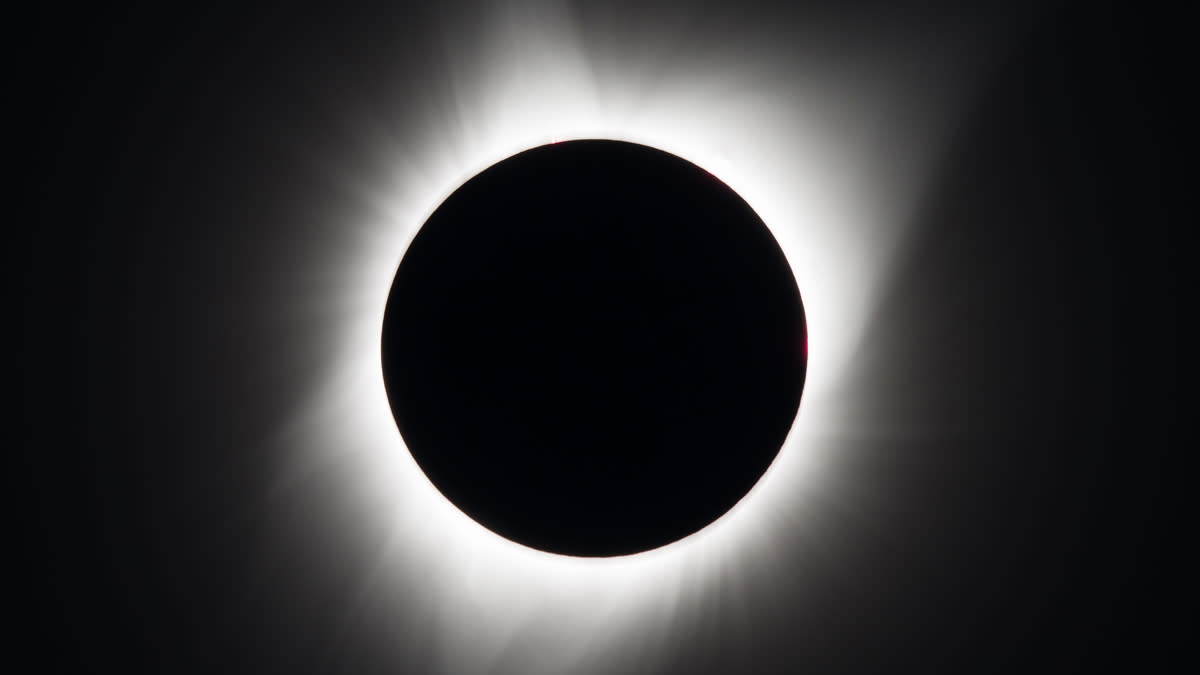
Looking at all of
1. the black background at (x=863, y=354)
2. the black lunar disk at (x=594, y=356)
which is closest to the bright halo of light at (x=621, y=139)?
the black background at (x=863, y=354)

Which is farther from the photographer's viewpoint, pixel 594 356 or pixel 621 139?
pixel 621 139

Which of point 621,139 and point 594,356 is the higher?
point 621,139

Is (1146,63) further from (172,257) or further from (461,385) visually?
(172,257)

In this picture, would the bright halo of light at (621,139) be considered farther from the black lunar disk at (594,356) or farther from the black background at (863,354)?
the black lunar disk at (594,356)

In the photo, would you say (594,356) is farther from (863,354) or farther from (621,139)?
(863,354)

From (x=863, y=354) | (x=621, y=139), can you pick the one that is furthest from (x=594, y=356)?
(x=863, y=354)

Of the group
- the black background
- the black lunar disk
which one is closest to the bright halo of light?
the black background

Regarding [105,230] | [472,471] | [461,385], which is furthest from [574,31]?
[105,230]
